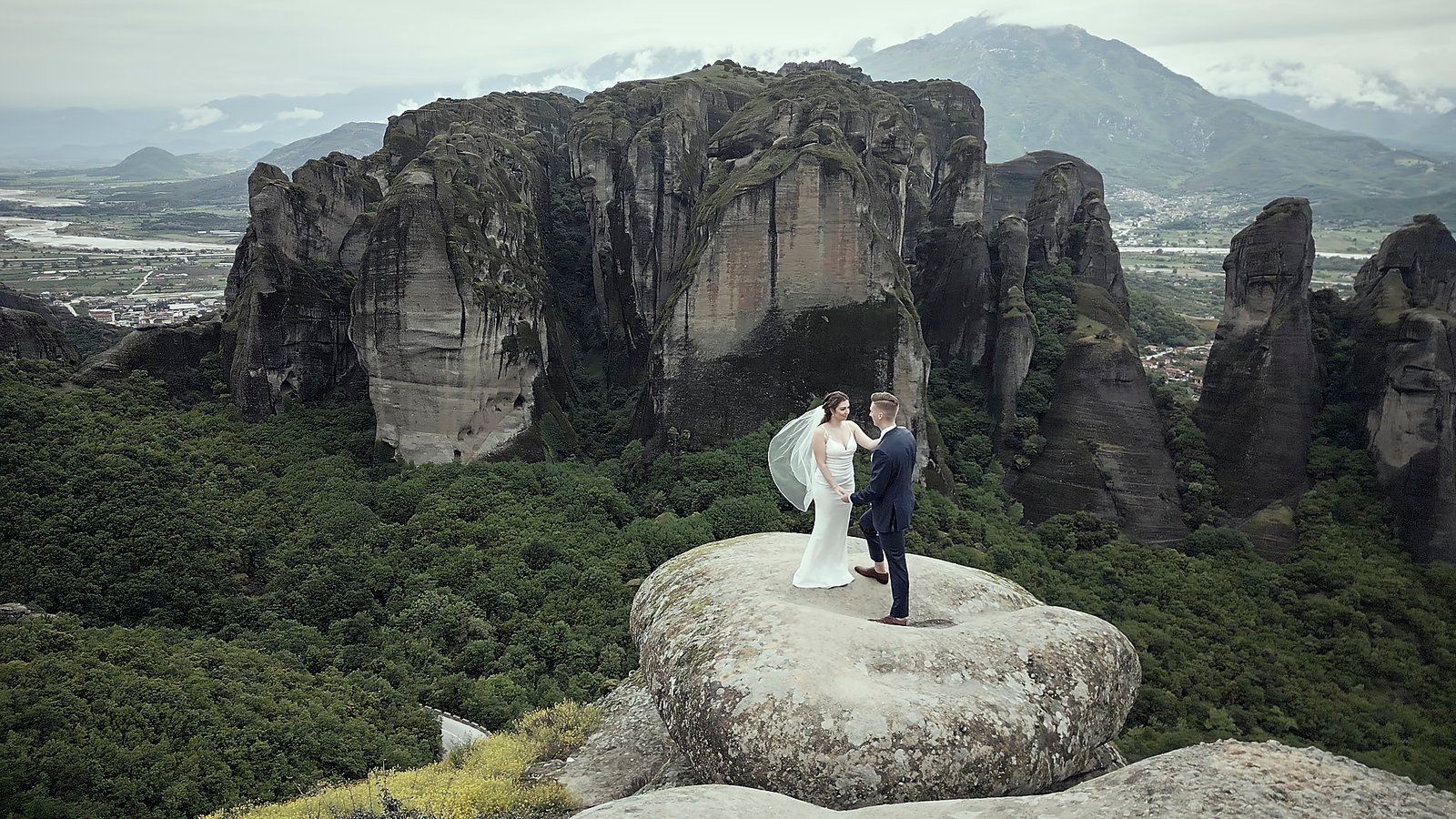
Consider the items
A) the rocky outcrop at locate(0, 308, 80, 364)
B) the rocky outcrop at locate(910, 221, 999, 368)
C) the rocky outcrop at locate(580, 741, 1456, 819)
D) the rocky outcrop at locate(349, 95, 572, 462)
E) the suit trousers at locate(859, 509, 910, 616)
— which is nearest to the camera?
the rocky outcrop at locate(580, 741, 1456, 819)

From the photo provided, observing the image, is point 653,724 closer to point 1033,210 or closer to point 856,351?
point 856,351

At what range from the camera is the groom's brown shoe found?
353 inches

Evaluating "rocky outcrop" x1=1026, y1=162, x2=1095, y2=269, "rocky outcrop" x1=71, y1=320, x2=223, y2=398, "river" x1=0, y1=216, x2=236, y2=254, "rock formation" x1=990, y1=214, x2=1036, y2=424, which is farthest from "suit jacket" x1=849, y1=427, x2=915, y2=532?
"river" x1=0, y1=216, x2=236, y2=254

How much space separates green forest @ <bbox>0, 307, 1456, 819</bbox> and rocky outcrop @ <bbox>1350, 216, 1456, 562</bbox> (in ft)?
3.31

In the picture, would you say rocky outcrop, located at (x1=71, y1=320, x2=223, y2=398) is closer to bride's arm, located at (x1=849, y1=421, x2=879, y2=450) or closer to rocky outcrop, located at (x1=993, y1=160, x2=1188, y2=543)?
bride's arm, located at (x1=849, y1=421, x2=879, y2=450)

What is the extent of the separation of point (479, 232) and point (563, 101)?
3463 centimetres

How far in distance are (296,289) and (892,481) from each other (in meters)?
30.3

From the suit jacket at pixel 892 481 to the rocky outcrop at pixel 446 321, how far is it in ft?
69.9

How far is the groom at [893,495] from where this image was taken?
8.08m

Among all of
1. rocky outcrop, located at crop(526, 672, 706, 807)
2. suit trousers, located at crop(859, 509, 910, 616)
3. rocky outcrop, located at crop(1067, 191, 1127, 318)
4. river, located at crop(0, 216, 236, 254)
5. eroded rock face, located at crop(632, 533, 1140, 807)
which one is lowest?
rocky outcrop, located at crop(526, 672, 706, 807)

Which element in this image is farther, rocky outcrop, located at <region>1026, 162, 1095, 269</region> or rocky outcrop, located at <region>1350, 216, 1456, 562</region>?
rocky outcrop, located at <region>1026, 162, 1095, 269</region>

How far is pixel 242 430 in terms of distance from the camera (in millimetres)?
28344

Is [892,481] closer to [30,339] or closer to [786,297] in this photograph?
[786,297]

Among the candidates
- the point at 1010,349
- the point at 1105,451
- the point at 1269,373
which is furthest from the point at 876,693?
the point at 1269,373
